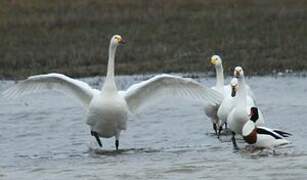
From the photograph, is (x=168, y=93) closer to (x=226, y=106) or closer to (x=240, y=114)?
(x=240, y=114)

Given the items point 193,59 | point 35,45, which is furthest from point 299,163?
point 35,45

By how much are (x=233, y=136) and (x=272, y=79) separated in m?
7.51

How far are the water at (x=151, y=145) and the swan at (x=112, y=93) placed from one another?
1.21 ft

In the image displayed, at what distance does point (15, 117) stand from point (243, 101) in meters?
5.10

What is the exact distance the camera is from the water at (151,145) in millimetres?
12312

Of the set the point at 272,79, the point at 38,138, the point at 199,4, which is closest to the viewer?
the point at 38,138

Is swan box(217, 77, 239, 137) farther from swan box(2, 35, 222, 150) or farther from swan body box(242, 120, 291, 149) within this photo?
swan body box(242, 120, 291, 149)

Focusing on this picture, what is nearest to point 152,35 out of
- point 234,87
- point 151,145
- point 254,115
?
point 234,87

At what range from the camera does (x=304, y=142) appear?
47.2 feet

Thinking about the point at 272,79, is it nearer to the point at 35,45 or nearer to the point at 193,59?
the point at 193,59

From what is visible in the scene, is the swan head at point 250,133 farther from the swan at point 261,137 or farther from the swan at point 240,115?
the swan at point 240,115

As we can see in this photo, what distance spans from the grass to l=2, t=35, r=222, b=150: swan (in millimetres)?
8275

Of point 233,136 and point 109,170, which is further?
point 233,136

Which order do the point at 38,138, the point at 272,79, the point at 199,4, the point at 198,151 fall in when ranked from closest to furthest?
1. the point at 198,151
2. the point at 38,138
3. the point at 272,79
4. the point at 199,4
